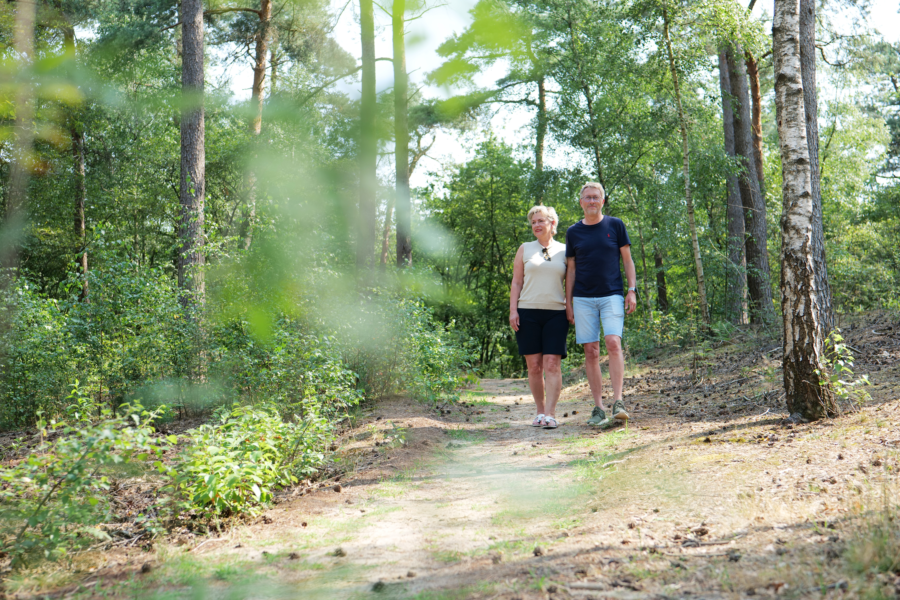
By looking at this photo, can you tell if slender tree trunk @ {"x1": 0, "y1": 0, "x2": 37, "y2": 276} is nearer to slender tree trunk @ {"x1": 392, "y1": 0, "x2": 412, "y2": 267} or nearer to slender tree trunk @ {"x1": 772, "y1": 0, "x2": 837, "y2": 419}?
slender tree trunk @ {"x1": 392, "y1": 0, "x2": 412, "y2": 267}

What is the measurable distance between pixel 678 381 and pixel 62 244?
17979 millimetres

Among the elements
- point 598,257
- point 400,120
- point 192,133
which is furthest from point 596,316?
point 400,120

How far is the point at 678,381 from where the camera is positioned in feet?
30.3

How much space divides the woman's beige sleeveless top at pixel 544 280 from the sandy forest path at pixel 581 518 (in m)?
1.27

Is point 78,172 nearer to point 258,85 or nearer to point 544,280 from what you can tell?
point 258,85

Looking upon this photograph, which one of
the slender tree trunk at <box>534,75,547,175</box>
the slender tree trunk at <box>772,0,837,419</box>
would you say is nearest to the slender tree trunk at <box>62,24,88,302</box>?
the slender tree trunk at <box>534,75,547,175</box>

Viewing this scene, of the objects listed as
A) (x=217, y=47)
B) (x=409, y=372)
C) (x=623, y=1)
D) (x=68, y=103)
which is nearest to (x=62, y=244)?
(x=68, y=103)

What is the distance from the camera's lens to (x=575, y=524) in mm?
3186

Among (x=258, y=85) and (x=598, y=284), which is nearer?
(x=598, y=284)

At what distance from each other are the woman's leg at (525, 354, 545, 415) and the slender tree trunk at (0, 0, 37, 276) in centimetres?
1420

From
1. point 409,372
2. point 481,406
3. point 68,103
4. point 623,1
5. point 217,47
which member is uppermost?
point 217,47

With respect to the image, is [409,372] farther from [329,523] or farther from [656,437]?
[329,523]

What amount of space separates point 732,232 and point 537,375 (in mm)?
11377

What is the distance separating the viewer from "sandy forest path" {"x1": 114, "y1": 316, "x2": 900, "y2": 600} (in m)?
2.39
